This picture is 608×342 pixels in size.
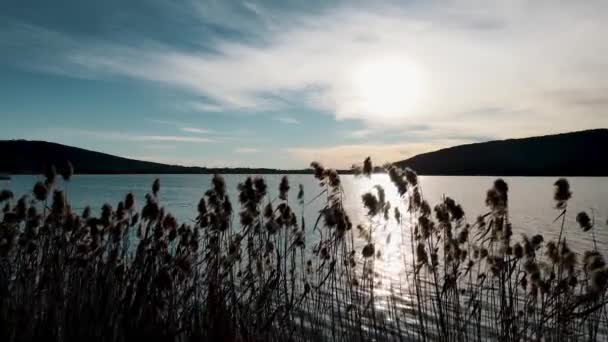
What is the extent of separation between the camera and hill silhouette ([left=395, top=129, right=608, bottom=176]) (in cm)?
13662

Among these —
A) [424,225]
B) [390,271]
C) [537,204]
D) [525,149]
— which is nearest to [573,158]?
[525,149]

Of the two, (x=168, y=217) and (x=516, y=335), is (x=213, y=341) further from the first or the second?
(x=516, y=335)

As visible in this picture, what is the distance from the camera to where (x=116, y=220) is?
22.8ft

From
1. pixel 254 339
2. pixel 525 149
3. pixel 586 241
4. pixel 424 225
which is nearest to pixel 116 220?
pixel 254 339

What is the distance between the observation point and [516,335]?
19.4ft

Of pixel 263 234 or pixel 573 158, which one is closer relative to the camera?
pixel 263 234

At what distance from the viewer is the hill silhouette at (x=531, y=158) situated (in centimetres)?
13662

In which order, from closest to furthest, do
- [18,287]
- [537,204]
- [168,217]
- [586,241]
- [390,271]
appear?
[18,287] < [168,217] < [390,271] < [586,241] < [537,204]

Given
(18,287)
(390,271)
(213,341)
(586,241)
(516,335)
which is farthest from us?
(586,241)

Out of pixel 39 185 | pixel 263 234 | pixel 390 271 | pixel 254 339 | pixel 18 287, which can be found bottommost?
pixel 390 271

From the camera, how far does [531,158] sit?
143 metres

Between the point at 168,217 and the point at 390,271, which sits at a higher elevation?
the point at 168,217

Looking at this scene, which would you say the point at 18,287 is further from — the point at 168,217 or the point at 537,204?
the point at 537,204

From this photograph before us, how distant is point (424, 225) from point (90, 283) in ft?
14.1
